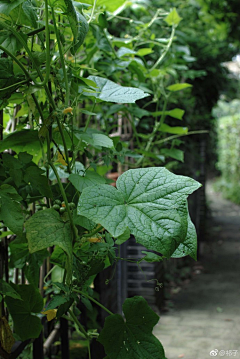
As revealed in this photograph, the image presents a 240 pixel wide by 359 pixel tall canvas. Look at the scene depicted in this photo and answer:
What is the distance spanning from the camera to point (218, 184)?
47.3ft

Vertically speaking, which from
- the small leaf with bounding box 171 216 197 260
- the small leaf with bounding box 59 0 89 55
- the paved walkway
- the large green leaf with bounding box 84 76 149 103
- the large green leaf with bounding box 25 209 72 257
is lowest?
the paved walkway

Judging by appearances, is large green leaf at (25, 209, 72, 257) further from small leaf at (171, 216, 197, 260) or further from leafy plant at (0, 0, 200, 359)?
small leaf at (171, 216, 197, 260)

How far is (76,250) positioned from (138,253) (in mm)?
2475

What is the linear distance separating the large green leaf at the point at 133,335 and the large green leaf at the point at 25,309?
0.23 m

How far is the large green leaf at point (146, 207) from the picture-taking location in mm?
638

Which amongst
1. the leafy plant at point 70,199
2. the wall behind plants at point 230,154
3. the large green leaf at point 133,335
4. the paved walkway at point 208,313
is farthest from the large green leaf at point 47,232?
the wall behind plants at point 230,154

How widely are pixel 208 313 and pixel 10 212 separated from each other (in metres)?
3.13

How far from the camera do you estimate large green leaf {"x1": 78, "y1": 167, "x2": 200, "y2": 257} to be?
2.09ft

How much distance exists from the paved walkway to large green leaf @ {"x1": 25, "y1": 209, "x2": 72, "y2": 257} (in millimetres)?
2050

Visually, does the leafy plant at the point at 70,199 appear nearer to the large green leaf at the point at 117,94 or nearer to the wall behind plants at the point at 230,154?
Answer: the large green leaf at the point at 117,94

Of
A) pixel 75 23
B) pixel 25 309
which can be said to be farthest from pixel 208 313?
pixel 75 23

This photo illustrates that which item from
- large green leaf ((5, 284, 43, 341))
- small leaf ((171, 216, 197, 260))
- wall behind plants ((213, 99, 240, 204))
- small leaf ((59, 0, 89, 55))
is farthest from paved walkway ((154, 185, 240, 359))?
wall behind plants ((213, 99, 240, 204))

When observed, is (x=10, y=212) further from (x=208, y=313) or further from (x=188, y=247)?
(x=208, y=313)

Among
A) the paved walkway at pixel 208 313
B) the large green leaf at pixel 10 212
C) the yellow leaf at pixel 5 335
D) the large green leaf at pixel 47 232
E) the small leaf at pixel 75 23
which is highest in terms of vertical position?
the small leaf at pixel 75 23
